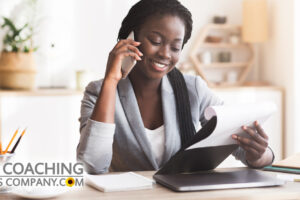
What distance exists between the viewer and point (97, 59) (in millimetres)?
4125

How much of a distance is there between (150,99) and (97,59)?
86.9 inches

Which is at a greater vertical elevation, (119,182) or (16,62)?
(16,62)

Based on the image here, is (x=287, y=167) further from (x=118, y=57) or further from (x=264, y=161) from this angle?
(x=118, y=57)

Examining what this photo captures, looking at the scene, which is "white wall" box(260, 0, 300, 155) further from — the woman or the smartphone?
the smartphone

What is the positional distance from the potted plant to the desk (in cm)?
248

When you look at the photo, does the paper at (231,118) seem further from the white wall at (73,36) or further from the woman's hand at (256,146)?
the white wall at (73,36)

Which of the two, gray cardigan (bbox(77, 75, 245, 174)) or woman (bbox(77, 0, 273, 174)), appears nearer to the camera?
woman (bbox(77, 0, 273, 174))

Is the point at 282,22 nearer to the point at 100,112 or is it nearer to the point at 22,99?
the point at 22,99

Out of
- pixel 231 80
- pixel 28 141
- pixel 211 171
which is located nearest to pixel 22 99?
pixel 28 141

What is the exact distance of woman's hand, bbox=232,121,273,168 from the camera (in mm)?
1567

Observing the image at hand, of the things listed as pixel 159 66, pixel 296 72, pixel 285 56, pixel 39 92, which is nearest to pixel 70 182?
pixel 159 66

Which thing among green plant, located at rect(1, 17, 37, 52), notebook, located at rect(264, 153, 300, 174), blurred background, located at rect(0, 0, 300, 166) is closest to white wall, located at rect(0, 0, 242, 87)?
blurred background, located at rect(0, 0, 300, 166)

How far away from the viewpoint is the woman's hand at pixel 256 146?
157 cm

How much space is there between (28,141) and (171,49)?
2.13m
